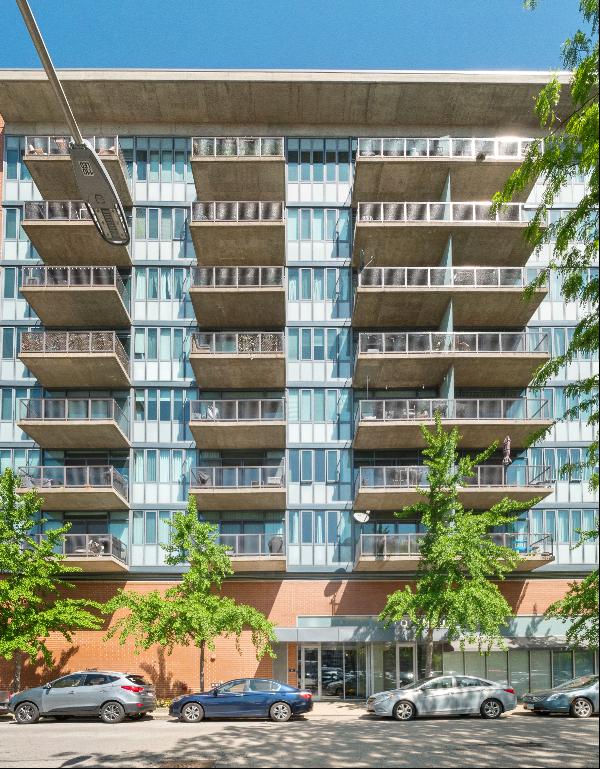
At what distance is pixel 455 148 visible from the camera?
1361 inches

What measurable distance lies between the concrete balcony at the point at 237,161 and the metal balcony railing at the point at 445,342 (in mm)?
7421

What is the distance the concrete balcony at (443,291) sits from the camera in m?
33.5

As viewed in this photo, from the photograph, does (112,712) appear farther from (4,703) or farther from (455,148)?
(455,148)

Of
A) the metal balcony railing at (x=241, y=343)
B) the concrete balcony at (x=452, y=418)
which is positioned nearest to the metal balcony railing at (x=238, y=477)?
the concrete balcony at (x=452, y=418)

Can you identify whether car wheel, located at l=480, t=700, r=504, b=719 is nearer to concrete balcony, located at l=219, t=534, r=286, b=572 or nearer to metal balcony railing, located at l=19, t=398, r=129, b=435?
concrete balcony, located at l=219, t=534, r=286, b=572

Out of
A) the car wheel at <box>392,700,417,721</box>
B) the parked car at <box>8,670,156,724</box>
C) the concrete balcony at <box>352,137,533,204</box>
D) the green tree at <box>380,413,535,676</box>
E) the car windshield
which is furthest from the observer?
the concrete balcony at <box>352,137,533,204</box>

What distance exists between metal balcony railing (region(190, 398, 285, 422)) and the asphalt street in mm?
11720

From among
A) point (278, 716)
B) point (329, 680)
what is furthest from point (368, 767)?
point (329, 680)

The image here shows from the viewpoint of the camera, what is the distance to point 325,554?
34312 mm

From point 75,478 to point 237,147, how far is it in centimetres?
1383

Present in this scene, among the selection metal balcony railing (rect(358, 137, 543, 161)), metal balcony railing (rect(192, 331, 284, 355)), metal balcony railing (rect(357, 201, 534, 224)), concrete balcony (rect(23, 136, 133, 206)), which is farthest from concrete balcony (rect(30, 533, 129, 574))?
metal balcony railing (rect(358, 137, 543, 161))

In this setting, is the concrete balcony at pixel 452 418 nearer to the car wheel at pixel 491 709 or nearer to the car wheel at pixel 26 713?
the car wheel at pixel 491 709

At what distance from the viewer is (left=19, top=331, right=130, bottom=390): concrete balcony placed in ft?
109

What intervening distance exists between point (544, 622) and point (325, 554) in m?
8.42
